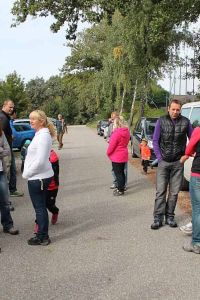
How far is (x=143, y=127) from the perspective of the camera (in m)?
16.5

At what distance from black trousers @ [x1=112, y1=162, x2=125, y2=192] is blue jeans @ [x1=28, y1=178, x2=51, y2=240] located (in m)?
3.77

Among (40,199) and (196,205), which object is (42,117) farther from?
(196,205)

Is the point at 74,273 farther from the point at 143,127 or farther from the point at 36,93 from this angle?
the point at 36,93

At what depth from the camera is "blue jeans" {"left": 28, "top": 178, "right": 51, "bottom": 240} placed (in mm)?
6098

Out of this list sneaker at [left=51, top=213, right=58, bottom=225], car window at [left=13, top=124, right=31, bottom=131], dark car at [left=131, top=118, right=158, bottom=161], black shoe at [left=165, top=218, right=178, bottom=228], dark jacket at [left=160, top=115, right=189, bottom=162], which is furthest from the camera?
car window at [left=13, top=124, right=31, bottom=131]

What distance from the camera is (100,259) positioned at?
5555mm

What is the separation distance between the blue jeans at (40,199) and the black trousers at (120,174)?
3.77m

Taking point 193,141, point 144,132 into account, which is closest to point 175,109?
point 193,141

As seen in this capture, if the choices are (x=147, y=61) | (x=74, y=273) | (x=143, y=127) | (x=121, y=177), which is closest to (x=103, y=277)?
(x=74, y=273)

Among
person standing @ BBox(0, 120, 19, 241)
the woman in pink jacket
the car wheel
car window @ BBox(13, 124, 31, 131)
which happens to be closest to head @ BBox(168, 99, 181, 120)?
person standing @ BBox(0, 120, 19, 241)

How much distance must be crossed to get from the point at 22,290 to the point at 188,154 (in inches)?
105

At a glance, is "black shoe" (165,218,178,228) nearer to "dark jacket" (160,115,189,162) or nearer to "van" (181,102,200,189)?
"dark jacket" (160,115,189,162)

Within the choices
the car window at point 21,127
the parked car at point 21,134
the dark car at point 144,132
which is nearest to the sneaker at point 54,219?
the dark car at point 144,132

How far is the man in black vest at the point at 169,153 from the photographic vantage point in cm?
688
